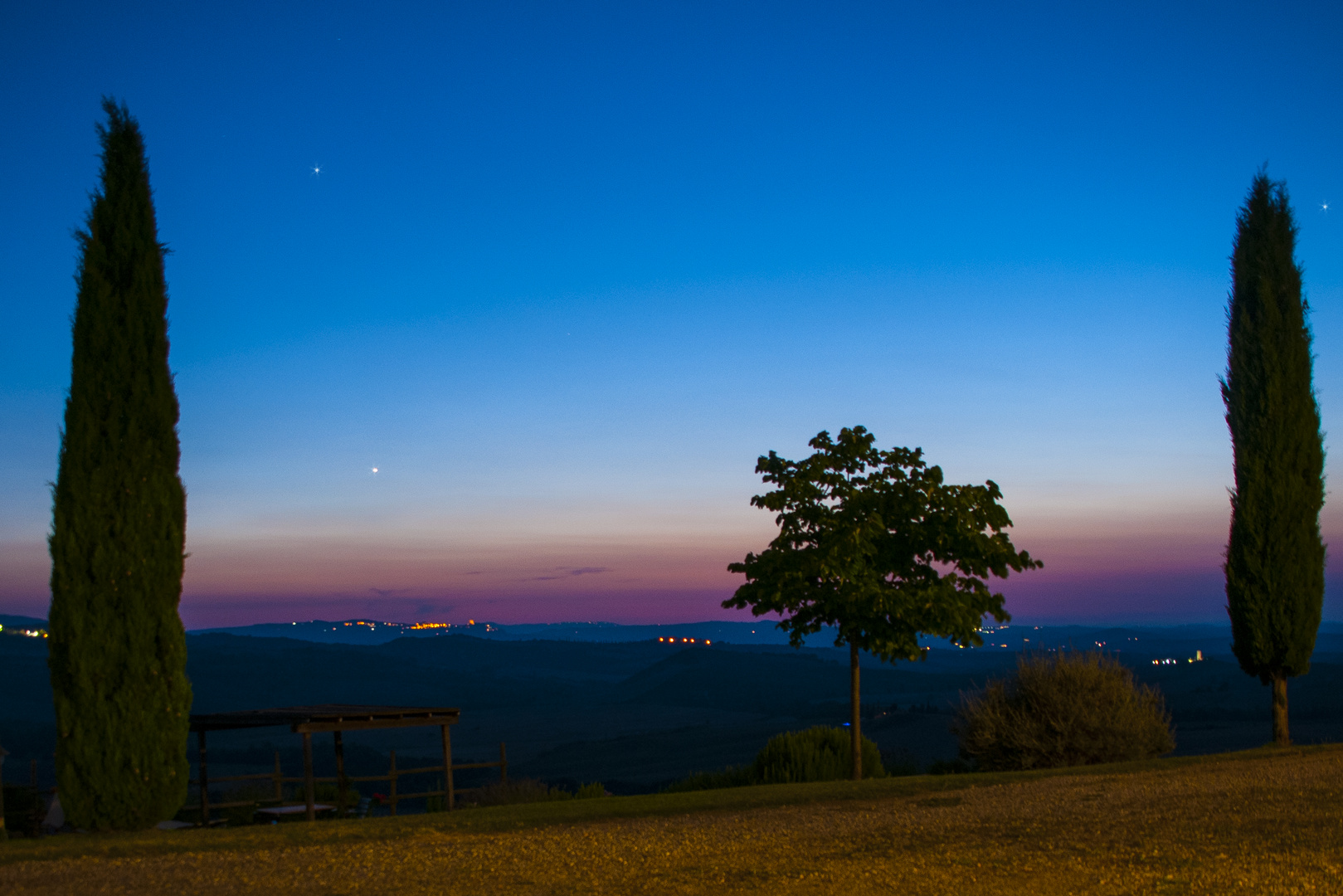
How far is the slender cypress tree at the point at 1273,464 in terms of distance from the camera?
18844mm

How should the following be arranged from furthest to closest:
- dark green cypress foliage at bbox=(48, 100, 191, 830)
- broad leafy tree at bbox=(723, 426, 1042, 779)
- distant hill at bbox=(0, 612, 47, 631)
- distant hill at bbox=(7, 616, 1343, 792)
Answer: distant hill at bbox=(0, 612, 47, 631) → distant hill at bbox=(7, 616, 1343, 792) → broad leafy tree at bbox=(723, 426, 1042, 779) → dark green cypress foliage at bbox=(48, 100, 191, 830)

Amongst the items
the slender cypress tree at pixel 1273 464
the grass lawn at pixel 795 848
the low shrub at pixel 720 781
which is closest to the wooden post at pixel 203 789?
the low shrub at pixel 720 781

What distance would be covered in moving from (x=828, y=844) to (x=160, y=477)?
844cm

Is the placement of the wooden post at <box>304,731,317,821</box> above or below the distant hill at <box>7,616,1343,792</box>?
above

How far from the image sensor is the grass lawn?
7352mm

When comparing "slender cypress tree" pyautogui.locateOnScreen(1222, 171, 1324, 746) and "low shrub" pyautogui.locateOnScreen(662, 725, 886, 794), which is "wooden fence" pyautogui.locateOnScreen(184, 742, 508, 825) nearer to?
"low shrub" pyautogui.locateOnScreen(662, 725, 886, 794)

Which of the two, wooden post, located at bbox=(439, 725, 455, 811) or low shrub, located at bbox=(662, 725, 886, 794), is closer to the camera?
low shrub, located at bbox=(662, 725, 886, 794)

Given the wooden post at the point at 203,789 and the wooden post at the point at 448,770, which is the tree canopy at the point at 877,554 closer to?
the wooden post at the point at 448,770

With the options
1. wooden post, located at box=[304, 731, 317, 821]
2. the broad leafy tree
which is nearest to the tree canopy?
the broad leafy tree

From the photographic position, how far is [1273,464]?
19.0 meters

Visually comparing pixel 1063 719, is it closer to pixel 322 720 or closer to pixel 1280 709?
pixel 1280 709

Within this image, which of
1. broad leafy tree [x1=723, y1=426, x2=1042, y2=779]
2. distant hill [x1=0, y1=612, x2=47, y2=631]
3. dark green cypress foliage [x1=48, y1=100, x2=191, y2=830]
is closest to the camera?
dark green cypress foliage [x1=48, y1=100, x2=191, y2=830]

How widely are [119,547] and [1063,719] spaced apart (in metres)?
13.9

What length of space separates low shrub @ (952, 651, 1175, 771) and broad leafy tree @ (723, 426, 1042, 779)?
7.66ft
